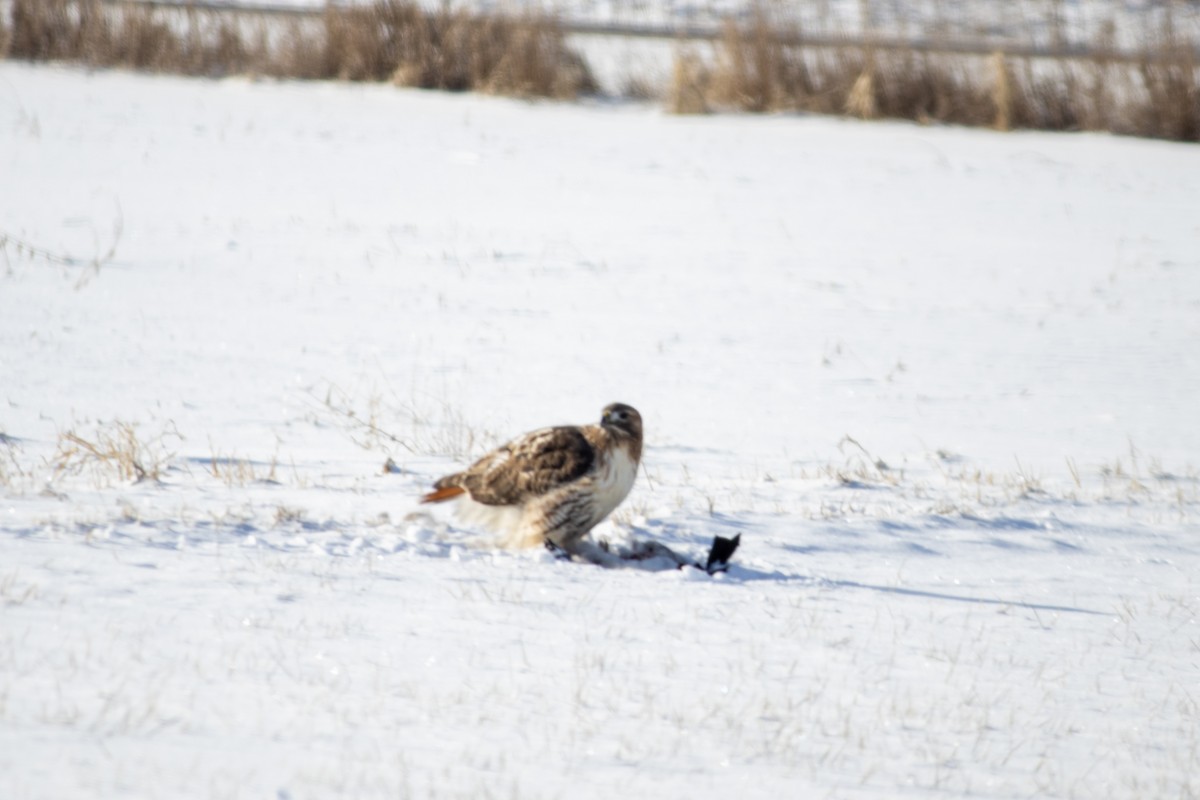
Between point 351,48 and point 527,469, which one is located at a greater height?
point 351,48

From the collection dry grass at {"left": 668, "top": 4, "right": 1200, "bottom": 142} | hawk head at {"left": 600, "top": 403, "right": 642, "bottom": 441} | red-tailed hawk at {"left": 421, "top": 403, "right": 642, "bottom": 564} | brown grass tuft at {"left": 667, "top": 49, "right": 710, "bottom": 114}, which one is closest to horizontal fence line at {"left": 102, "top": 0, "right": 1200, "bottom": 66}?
dry grass at {"left": 668, "top": 4, "right": 1200, "bottom": 142}

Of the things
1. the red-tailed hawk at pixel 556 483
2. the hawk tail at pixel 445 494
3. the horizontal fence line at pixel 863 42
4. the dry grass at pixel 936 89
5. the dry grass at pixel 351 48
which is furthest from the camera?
the horizontal fence line at pixel 863 42

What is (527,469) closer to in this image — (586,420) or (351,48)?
(586,420)

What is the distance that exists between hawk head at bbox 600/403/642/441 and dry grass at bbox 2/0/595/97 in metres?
14.0

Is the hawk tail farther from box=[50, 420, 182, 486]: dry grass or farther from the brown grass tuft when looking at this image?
the brown grass tuft

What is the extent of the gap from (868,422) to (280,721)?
5.83 metres

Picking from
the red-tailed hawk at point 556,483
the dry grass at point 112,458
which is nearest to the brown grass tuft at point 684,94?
the dry grass at point 112,458

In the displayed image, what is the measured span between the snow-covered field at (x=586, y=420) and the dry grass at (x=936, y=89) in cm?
106

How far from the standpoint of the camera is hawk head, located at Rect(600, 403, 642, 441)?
18.0ft

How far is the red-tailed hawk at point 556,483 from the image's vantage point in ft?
17.5

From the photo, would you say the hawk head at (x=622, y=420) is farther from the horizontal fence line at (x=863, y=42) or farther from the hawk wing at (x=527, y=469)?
the horizontal fence line at (x=863, y=42)

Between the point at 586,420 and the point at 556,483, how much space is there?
9.85 feet

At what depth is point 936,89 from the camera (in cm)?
1911

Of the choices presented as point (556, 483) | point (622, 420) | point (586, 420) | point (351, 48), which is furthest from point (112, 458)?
point (351, 48)
